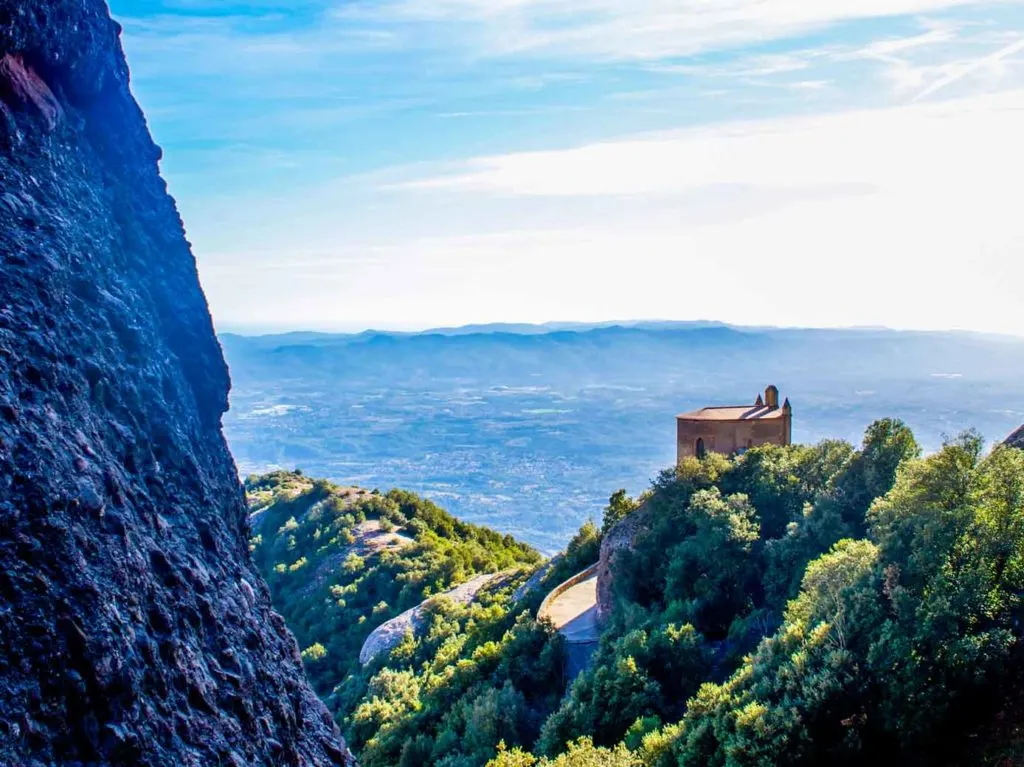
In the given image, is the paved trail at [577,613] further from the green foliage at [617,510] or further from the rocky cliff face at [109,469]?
the rocky cliff face at [109,469]

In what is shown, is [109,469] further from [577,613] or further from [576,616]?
[577,613]

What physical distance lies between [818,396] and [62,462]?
187738 millimetres

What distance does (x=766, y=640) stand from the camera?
57.5 ft

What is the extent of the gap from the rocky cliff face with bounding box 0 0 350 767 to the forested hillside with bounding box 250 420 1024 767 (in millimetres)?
9364

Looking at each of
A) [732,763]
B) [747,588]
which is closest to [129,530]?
[732,763]

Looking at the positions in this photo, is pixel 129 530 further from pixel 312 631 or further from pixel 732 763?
pixel 312 631

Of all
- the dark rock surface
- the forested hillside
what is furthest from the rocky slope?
the dark rock surface

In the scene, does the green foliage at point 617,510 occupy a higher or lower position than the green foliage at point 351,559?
higher

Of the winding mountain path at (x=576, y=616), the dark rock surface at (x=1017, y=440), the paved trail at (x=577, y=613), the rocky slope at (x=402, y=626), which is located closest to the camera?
the dark rock surface at (x=1017, y=440)

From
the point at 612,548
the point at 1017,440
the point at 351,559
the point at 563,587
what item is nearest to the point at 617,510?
the point at 563,587

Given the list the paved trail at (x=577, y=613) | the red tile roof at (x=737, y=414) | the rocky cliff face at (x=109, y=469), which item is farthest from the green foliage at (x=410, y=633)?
the rocky cliff face at (x=109, y=469)

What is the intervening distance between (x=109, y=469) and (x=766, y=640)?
1400 centimetres

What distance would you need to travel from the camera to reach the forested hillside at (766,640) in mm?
14375

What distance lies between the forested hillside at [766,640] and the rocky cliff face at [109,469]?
936 centimetres
